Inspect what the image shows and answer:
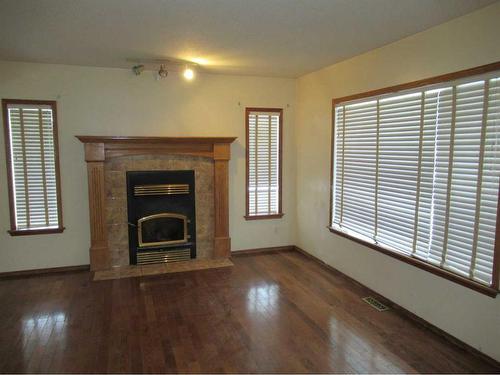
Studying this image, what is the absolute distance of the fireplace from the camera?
465 centimetres

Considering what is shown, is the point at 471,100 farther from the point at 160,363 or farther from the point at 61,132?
the point at 61,132

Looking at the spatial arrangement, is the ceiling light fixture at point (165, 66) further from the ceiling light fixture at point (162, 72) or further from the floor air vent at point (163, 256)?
the floor air vent at point (163, 256)

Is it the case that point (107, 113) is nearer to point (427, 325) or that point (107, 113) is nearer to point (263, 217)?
point (263, 217)

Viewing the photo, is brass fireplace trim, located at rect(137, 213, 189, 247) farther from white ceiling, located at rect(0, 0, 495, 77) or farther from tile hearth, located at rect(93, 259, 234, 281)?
white ceiling, located at rect(0, 0, 495, 77)

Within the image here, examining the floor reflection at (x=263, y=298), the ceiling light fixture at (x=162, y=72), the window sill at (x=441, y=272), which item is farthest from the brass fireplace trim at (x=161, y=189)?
the window sill at (x=441, y=272)

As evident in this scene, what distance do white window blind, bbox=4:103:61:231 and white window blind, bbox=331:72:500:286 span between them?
11.7 feet

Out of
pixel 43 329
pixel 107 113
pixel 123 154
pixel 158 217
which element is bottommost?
pixel 43 329

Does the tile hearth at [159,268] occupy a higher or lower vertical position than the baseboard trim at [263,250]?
lower

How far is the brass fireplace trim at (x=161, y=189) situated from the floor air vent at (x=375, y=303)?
2625 mm

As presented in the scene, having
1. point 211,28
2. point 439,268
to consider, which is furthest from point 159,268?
point 439,268

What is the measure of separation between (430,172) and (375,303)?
145 cm

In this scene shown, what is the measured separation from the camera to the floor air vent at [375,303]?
3.49m

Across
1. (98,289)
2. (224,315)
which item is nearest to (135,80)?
(98,289)

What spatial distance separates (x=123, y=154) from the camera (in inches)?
176
